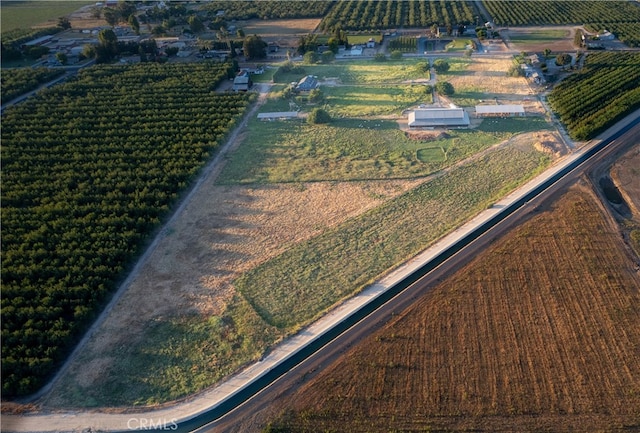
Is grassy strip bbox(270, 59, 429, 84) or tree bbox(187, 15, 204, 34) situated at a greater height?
tree bbox(187, 15, 204, 34)

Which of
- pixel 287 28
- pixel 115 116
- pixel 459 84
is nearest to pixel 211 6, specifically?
pixel 287 28

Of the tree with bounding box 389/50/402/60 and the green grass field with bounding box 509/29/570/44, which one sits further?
the green grass field with bounding box 509/29/570/44

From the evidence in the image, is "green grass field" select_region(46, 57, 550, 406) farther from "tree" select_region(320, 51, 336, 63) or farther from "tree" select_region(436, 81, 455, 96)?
"tree" select_region(320, 51, 336, 63)

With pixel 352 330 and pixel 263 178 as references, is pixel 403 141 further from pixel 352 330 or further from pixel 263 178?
pixel 352 330

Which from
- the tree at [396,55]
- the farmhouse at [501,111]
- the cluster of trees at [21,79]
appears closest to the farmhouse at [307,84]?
the tree at [396,55]

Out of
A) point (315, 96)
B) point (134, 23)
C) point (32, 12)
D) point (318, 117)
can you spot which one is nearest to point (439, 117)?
point (318, 117)

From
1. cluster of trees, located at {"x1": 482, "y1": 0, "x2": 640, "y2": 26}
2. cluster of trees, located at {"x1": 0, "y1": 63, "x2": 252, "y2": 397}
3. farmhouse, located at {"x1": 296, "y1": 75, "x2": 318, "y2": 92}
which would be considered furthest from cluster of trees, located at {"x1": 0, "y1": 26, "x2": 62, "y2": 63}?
cluster of trees, located at {"x1": 482, "y1": 0, "x2": 640, "y2": 26}
